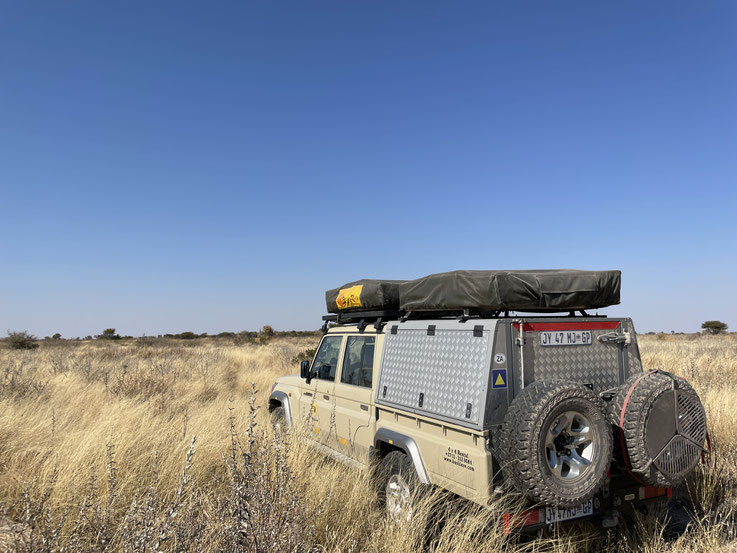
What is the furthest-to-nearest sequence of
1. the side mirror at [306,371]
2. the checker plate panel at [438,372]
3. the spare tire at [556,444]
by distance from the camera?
the side mirror at [306,371] < the checker plate panel at [438,372] < the spare tire at [556,444]

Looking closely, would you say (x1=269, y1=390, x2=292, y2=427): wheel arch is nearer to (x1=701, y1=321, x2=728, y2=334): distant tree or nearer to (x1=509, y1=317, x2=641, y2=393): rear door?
(x1=509, y1=317, x2=641, y2=393): rear door

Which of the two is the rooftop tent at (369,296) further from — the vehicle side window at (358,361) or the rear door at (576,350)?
the rear door at (576,350)

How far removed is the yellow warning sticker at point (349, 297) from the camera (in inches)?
216

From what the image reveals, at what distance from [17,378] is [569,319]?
35.3 ft

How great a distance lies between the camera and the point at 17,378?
1000 centimetres

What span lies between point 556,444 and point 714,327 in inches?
2872

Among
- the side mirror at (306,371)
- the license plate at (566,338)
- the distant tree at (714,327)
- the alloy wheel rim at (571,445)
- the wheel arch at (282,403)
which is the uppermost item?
the license plate at (566,338)

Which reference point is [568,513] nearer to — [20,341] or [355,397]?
[355,397]

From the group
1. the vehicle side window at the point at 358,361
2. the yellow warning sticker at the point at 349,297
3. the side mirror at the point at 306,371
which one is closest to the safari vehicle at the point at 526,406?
the vehicle side window at the point at 358,361

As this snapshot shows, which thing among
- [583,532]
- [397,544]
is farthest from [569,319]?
[397,544]

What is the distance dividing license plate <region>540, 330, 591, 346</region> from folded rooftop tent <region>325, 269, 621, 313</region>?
240 millimetres

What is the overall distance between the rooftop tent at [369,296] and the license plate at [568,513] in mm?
2420

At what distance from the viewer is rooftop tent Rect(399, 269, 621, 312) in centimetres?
386

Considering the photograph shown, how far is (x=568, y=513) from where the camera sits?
3.50 meters
